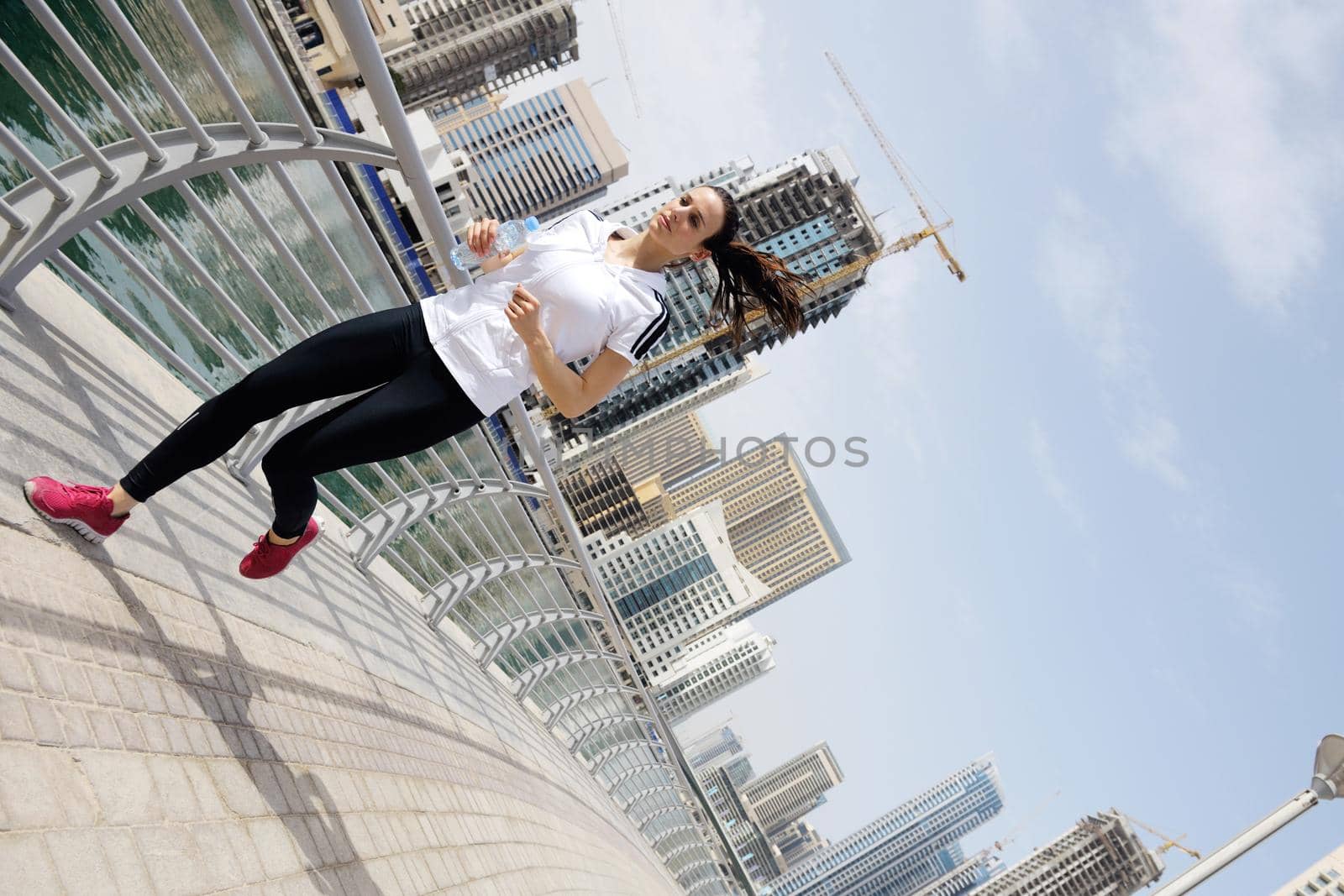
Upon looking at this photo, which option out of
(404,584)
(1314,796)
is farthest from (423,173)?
(1314,796)

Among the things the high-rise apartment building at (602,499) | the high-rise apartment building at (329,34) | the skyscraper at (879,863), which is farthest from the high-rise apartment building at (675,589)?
the skyscraper at (879,863)

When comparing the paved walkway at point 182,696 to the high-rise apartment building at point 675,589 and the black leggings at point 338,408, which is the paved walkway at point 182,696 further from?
the high-rise apartment building at point 675,589

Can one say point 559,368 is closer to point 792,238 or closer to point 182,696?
point 182,696

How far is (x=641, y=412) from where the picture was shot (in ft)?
293

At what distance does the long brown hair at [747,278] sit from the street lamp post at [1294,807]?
181 inches

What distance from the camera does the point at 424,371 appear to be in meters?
2.75

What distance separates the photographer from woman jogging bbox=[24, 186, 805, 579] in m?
2.71

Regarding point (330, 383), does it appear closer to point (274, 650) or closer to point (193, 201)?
point (193, 201)

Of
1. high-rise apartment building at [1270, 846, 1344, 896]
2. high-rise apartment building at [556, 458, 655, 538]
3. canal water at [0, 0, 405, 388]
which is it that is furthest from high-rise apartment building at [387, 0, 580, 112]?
high-rise apartment building at [1270, 846, 1344, 896]

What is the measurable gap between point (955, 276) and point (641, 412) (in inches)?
2348

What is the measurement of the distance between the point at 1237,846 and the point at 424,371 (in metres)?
5.93

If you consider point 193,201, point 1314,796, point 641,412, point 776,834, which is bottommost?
point 776,834

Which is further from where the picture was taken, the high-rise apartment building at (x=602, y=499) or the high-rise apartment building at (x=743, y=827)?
the high-rise apartment building at (x=743, y=827)

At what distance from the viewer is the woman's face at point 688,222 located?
2.85 metres
